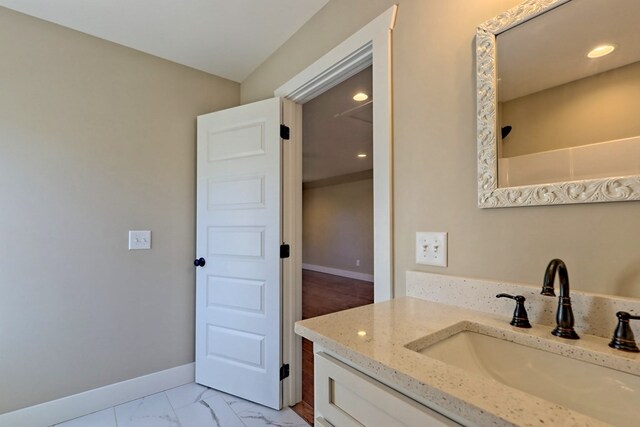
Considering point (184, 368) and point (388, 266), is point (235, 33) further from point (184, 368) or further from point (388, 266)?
point (184, 368)

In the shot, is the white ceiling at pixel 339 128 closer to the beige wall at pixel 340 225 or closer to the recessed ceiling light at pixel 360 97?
the recessed ceiling light at pixel 360 97

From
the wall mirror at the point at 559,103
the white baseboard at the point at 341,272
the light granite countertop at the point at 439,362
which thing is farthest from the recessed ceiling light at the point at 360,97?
the white baseboard at the point at 341,272

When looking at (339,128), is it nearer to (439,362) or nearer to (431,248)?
(431,248)

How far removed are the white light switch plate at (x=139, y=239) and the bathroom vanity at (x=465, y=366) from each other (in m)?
1.77

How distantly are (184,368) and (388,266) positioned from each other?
6.24 ft

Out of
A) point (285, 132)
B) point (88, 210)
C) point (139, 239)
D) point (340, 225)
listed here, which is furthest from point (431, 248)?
point (340, 225)

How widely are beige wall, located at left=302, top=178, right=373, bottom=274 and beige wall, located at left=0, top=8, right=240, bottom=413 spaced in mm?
4690

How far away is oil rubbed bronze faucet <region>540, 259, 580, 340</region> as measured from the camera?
71cm

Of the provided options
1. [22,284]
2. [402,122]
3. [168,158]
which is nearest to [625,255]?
[402,122]

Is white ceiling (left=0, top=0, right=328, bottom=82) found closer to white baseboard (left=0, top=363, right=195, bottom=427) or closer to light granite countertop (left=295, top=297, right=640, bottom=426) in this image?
light granite countertop (left=295, top=297, right=640, bottom=426)

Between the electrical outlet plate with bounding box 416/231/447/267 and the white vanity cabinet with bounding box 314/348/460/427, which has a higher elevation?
the electrical outlet plate with bounding box 416/231/447/267

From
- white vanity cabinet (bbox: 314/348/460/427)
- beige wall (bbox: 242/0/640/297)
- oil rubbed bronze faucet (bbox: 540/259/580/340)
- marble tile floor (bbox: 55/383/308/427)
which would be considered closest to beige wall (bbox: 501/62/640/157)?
beige wall (bbox: 242/0/640/297)

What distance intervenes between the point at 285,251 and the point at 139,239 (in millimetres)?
1062

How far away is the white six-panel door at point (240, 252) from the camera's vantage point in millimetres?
1956
